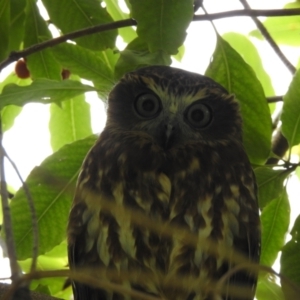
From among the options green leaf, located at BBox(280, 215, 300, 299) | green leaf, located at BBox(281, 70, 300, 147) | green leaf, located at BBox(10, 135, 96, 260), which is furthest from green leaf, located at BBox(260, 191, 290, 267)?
green leaf, located at BBox(10, 135, 96, 260)

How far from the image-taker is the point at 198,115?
150 inches

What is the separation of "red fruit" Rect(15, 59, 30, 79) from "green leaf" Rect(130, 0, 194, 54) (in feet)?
3.38

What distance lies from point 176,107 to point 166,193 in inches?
25.2

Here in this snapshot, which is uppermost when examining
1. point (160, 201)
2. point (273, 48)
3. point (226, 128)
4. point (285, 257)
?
point (273, 48)

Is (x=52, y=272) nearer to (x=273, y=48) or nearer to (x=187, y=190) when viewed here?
(x=187, y=190)

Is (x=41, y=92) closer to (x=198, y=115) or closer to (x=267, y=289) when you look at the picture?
(x=198, y=115)

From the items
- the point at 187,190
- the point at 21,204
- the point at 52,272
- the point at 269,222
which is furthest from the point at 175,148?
the point at 52,272

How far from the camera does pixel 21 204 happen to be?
125 inches

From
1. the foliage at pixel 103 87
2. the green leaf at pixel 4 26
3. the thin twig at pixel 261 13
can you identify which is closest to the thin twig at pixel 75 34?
the foliage at pixel 103 87

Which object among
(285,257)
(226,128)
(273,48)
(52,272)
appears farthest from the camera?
(226,128)

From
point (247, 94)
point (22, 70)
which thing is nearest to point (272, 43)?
point (247, 94)

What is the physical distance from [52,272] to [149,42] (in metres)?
1.83

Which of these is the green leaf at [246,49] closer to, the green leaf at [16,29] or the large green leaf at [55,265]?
the green leaf at [16,29]

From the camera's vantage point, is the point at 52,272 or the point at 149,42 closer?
the point at 52,272
